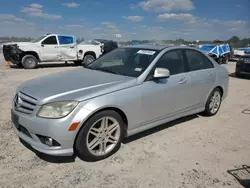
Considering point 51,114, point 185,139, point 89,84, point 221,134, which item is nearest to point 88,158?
point 51,114

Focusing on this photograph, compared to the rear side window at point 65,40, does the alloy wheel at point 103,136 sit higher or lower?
lower

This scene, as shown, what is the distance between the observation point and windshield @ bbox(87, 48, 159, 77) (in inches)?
138

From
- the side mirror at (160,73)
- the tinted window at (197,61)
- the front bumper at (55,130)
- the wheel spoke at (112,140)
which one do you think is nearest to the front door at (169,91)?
the side mirror at (160,73)

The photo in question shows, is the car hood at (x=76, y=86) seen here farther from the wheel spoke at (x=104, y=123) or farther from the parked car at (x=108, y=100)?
the wheel spoke at (x=104, y=123)

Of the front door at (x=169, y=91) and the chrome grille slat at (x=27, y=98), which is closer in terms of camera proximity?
the chrome grille slat at (x=27, y=98)

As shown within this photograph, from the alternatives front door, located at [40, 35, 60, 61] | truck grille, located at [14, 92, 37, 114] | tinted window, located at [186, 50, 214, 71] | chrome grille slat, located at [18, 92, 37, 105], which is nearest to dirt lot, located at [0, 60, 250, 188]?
truck grille, located at [14, 92, 37, 114]

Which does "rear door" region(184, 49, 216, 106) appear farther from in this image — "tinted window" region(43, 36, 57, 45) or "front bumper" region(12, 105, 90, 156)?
"tinted window" region(43, 36, 57, 45)

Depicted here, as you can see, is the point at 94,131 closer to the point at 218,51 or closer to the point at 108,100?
the point at 108,100

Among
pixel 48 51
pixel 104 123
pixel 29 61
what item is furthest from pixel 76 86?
pixel 48 51

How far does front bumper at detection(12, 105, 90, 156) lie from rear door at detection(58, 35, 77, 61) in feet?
36.0

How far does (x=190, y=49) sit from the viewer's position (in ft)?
14.3

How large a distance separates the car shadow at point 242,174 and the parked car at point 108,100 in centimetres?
130

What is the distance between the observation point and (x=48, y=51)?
12617mm

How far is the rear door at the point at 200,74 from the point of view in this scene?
4166 millimetres
